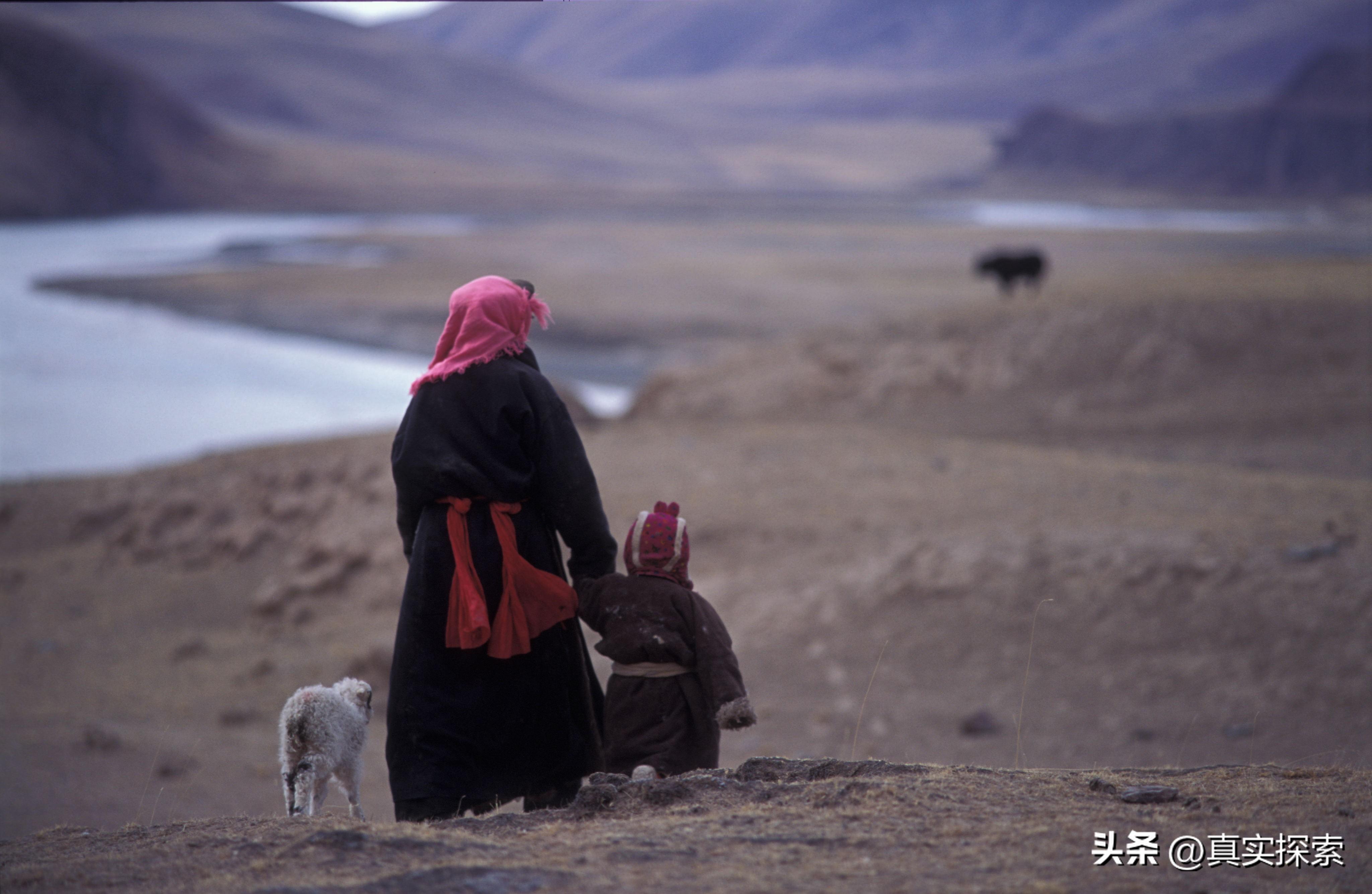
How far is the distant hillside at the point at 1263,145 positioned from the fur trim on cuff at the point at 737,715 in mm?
76035

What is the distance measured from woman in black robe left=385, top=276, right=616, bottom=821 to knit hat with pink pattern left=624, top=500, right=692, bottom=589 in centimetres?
8

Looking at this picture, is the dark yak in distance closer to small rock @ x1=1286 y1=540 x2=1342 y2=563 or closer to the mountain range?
the mountain range

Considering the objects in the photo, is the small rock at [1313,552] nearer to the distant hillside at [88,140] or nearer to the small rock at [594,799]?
the small rock at [594,799]

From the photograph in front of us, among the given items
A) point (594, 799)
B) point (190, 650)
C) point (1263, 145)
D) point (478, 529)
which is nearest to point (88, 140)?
point (190, 650)

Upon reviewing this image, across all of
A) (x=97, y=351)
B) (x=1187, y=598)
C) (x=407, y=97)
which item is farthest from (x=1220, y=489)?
(x=407, y=97)

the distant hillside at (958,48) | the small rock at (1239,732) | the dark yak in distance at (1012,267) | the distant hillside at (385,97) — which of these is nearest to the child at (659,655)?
the small rock at (1239,732)

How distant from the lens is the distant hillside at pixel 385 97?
98500 mm

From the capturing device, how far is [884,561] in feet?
24.3

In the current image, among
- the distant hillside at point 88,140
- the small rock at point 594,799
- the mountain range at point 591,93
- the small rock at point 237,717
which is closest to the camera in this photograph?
the small rock at point 594,799

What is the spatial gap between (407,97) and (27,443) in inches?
4103

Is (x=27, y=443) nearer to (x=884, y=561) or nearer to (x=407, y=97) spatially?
(x=884, y=561)

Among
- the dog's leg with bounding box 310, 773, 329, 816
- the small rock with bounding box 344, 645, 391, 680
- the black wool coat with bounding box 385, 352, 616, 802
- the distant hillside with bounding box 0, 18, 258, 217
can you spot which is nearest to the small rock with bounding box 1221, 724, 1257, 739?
the black wool coat with bounding box 385, 352, 616, 802

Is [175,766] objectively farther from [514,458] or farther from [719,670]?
[719,670]

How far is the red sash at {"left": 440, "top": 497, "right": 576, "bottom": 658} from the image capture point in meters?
3.15
